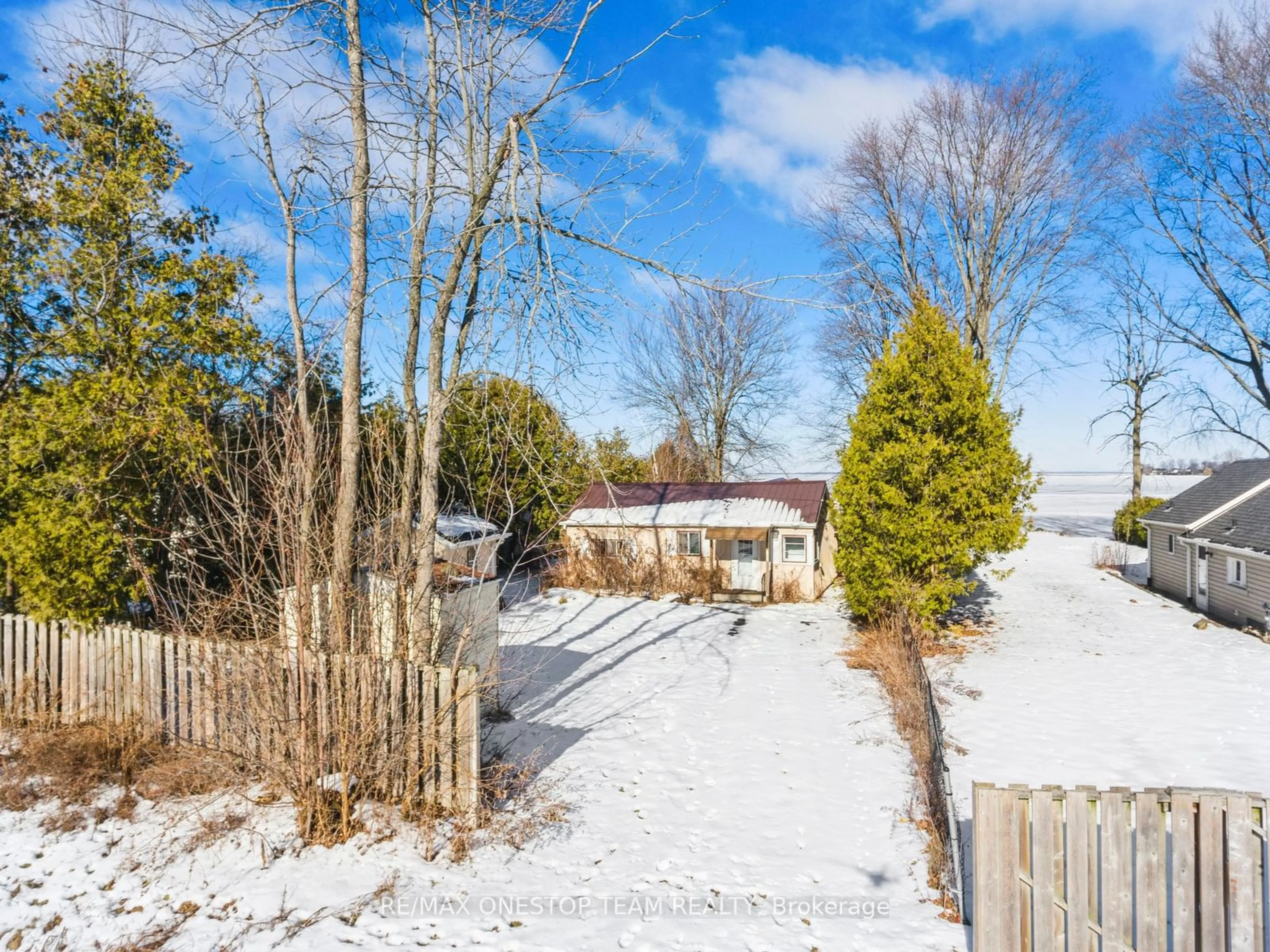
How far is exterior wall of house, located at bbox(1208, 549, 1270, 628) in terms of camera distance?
1412 centimetres

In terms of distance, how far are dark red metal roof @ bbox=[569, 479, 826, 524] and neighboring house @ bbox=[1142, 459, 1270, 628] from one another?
978 centimetres

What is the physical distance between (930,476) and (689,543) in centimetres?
828

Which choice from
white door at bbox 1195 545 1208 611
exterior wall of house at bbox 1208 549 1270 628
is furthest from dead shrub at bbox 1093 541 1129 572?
exterior wall of house at bbox 1208 549 1270 628

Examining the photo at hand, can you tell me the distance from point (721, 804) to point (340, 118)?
7.63 m

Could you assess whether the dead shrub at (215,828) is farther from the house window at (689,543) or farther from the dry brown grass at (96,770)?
the house window at (689,543)

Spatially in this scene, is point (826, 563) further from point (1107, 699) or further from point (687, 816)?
point (687, 816)

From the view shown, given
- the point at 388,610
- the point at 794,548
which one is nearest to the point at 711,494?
the point at 794,548

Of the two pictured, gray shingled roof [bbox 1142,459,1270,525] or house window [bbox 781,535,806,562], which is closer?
gray shingled roof [bbox 1142,459,1270,525]

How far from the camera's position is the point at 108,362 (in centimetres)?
736

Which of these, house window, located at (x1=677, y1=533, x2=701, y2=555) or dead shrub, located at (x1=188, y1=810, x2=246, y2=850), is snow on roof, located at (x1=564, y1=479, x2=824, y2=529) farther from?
dead shrub, located at (x1=188, y1=810, x2=246, y2=850)

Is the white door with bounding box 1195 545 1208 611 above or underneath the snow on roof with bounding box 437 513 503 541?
underneath

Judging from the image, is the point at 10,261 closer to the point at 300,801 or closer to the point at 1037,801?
the point at 300,801

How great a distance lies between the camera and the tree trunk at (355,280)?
228 inches

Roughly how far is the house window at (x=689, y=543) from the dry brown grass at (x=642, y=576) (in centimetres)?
14
